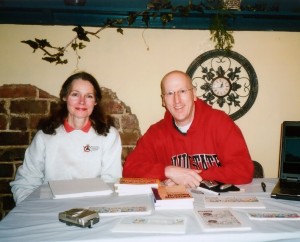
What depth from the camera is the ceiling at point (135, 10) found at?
2.66 metres

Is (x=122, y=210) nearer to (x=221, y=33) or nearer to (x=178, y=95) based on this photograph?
(x=178, y=95)

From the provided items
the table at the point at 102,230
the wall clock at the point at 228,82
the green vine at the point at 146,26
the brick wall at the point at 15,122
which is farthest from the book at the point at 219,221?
the brick wall at the point at 15,122

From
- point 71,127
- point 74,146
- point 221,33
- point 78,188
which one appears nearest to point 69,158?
point 74,146

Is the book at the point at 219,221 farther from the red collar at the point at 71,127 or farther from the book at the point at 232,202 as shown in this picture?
the red collar at the point at 71,127

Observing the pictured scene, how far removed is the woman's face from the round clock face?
139 centimetres

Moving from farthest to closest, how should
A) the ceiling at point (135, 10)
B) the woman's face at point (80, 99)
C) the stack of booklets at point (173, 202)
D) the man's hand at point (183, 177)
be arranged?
the ceiling at point (135, 10) < the woman's face at point (80, 99) < the man's hand at point (183, 177) < the stack of booklets at point (173, 202)

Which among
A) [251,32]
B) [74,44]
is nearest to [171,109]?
[74,44]

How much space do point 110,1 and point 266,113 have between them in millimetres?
2080

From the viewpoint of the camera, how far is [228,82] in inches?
120

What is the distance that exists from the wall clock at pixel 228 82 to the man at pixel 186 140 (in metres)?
0.66

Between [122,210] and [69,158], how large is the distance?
3.37 feet

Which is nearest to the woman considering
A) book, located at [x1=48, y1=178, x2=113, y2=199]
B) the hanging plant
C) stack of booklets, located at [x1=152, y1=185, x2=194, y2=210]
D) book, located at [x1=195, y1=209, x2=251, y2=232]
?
book, located at [x1=48, y1=178, x2=113, y2=199]

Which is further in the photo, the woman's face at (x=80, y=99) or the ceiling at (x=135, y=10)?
the ceiling at (x=135, y=10)

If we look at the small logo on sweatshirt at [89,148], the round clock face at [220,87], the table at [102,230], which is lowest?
the table at [102,230]
